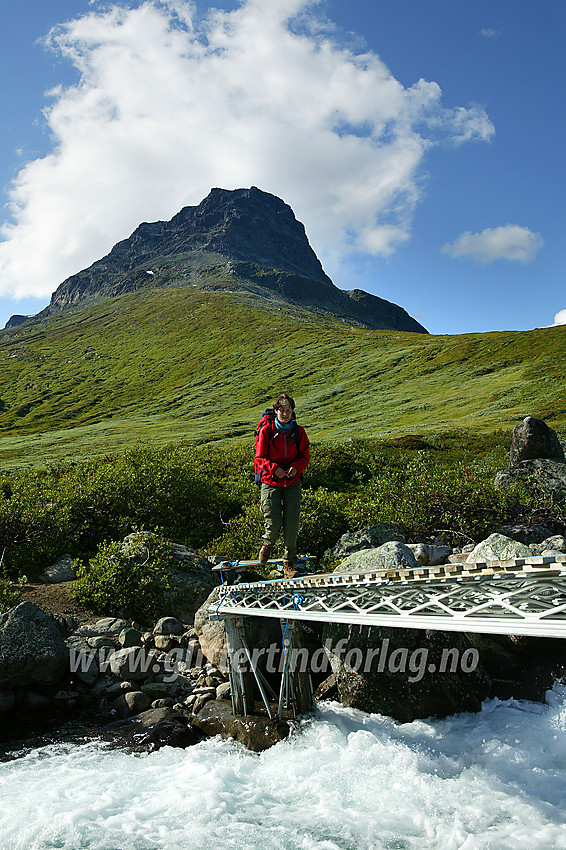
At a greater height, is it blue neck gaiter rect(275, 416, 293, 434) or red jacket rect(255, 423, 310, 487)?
blue neck gaiter rect(275, 416, 293, 434)

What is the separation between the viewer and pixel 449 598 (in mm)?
6750

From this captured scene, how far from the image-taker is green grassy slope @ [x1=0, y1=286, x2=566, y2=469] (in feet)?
216

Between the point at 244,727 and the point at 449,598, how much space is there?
17.3ft

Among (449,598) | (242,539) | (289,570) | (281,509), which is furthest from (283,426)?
(242,539)

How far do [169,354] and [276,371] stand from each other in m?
43.8

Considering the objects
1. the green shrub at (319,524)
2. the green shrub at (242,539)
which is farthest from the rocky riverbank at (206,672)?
the green shrub at (319,524)

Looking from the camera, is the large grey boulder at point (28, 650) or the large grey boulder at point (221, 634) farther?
the large grey boulder at point (221, 634)

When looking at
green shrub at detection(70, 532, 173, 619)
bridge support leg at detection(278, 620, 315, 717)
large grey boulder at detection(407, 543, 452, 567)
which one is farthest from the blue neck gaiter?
green shrub at detection(70, 532, 173, 619)

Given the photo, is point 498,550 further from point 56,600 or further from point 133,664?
point 56,600

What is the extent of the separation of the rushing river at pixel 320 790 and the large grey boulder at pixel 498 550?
12.5 feet

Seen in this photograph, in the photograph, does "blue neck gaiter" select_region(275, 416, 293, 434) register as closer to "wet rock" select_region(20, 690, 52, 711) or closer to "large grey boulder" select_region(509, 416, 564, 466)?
"wet rock" select_region(20, 690, 52, 711)

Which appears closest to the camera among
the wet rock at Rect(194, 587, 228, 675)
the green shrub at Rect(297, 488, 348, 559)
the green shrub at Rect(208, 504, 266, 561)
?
the wet rock at Rect(194, 587, 228, 675)

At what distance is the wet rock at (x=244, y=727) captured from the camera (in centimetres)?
945

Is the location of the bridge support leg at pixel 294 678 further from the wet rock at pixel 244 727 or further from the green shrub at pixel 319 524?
the green shrub at pixel 319 524
